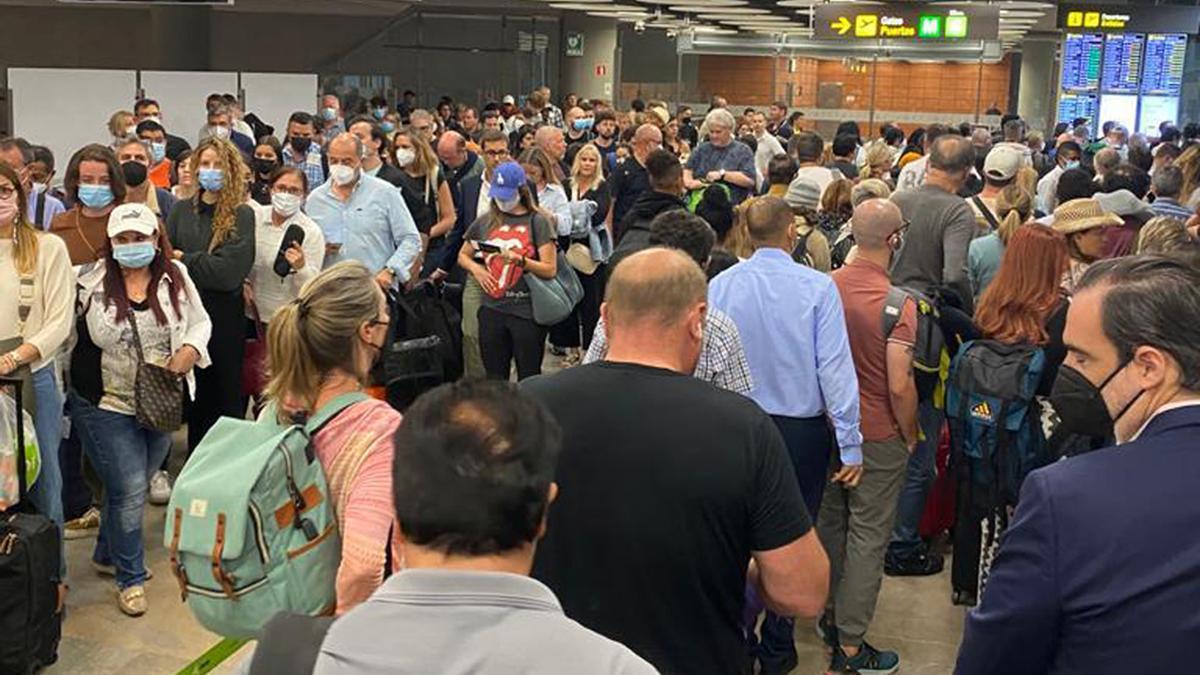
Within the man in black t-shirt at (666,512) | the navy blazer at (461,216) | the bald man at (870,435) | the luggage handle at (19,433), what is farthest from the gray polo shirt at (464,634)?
the navy blazer at (461,216)

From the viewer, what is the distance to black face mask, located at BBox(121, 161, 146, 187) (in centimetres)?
612

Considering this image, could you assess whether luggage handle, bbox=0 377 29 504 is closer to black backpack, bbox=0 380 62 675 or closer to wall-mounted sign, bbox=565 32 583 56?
black backpack, bbox=0 380 62 675

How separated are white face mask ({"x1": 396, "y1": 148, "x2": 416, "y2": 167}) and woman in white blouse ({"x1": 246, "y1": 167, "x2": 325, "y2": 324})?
1917 millimetres

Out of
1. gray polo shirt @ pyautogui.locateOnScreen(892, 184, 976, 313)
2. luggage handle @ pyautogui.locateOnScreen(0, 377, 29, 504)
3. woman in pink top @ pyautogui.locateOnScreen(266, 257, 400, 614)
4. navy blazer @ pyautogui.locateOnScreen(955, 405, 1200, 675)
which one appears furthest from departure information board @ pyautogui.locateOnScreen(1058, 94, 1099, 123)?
navy blazer @ pyautogui.locateOnScreen(955, 405, 1200, 675)

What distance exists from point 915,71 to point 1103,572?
70.3 ft

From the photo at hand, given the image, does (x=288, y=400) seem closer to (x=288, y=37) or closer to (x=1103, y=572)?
(x=1103, y=572)

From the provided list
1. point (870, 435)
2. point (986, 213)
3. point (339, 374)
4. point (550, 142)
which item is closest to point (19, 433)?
point (339, 374)

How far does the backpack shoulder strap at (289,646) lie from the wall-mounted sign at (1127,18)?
668 inches

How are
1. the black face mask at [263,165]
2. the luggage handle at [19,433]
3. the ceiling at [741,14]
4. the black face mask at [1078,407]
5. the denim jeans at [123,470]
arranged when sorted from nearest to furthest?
the black face mask at [1078,407], the luggage handle at [19,433], the denim jeans at [123,470], the black face mask at [263,165], the ceiling at [741,14]

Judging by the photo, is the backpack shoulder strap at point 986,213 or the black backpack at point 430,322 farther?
the backpack shoulder strap at point 986,213

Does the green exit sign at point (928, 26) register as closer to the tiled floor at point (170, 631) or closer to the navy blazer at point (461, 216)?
the navy blazer at point (461, 216)

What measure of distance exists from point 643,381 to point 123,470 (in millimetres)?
2845

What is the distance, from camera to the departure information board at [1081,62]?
67.3 feet

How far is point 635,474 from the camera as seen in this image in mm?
2428
